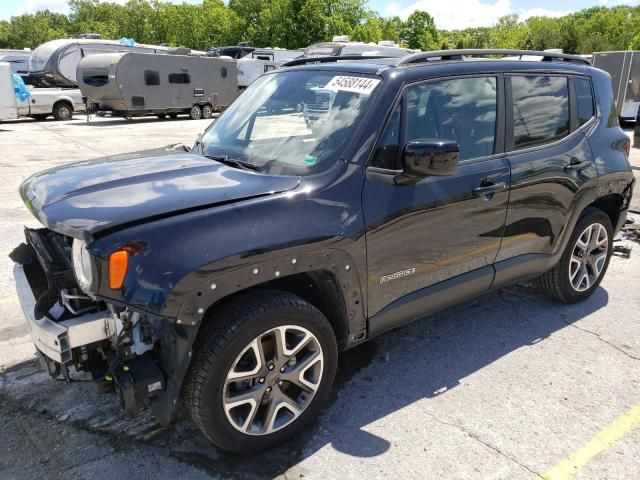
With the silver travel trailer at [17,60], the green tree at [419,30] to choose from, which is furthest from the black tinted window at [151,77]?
the green tree at [419,30]

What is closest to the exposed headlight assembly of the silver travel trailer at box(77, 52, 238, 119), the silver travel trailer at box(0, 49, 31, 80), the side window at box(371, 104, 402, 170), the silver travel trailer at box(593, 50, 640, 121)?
the side window at box(371, 104, 402, 170)

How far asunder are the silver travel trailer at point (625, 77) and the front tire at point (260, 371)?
58.9 ft

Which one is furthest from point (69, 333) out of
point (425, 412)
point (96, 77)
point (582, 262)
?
point (96, 77)

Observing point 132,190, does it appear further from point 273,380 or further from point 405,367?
point 405,367

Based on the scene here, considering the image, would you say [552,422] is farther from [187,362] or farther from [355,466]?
[187,362]

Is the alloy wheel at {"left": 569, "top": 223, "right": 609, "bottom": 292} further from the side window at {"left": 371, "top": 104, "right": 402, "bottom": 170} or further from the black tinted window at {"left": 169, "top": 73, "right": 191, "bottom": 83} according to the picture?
the black tinted window at {"left": 169, "top": 73, "right": 191, "bottom": 83}

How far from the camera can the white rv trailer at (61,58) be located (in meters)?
23.5

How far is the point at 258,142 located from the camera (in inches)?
128

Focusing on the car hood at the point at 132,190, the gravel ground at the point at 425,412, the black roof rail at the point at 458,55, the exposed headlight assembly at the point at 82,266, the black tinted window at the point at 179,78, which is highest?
the black tinted window at the point at 179,78

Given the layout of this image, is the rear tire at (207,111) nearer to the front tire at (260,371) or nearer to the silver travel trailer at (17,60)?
the silver travel trailer at (17,60)

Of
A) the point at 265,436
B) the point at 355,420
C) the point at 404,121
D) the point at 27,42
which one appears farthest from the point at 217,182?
the point at 27,42

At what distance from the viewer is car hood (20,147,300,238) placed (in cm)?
233

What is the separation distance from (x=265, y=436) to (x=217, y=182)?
1.29 meters

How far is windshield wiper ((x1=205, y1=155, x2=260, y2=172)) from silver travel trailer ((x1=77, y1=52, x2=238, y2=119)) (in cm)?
1770
